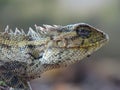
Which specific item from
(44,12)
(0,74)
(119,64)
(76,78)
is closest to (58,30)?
(0,74)

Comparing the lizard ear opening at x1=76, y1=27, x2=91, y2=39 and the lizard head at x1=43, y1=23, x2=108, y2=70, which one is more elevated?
the lizard ear opening at x1=76, y1=27, x2=91, y2=39

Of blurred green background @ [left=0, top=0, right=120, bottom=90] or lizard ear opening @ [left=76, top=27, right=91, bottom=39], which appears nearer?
lizard ear opening @ [left=76, top=27, right=91, bottom=39]

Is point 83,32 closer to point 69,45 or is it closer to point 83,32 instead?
point 83,32

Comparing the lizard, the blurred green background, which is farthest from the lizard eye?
the blurred green background

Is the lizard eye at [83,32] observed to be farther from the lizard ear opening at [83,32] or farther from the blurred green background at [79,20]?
the blurred green background at [79,20]

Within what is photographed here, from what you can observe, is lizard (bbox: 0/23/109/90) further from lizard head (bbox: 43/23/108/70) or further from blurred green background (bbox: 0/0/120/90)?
blurred green background (bbox: 0/0/120/90)

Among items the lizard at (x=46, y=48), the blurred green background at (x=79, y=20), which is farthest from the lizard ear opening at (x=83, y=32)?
the blurred green background at (x=79, y=20)

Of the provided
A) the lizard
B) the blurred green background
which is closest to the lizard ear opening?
the lizard
